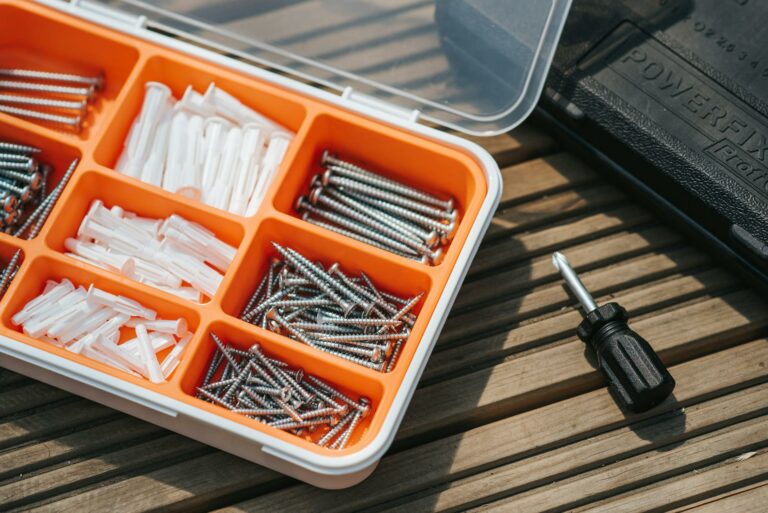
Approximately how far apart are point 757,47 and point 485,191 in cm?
65

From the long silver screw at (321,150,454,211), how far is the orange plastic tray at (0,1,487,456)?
0.09 ft

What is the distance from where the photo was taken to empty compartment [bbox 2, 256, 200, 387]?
5.47 feet

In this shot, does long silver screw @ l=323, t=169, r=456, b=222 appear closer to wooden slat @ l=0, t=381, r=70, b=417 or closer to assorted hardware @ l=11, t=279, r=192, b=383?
assorted hardware @ l=11, t=279, r=192, b=383

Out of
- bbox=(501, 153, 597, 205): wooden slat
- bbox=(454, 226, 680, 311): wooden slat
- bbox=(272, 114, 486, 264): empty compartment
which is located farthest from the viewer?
bbox=(501, 153, 597, 205): wooden slat

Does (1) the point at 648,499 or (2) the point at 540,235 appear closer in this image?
(1) the point at 648,499

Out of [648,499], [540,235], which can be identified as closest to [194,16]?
[540,235]

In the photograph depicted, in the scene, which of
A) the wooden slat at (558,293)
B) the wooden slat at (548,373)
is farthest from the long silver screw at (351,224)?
the wooden slat at (548,373)

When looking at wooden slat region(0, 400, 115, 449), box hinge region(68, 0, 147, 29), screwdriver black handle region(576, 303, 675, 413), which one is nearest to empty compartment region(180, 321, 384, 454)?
wooden slat region(0, 400, 115, 449)

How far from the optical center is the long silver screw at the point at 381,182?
6.28ft

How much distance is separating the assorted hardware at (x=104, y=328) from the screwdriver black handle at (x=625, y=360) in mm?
815

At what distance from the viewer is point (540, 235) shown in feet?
6.60

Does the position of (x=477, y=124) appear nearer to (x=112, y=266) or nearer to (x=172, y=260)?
(x=172, y=260)

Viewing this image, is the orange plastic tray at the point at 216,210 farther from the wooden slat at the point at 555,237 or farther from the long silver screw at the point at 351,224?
the wooden slat at the point at 555,237

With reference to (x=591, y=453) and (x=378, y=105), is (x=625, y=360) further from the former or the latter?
(x=378, y=105)
